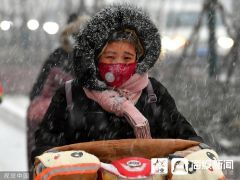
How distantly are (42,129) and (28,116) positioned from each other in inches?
79.1

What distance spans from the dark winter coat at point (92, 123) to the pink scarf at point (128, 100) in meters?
0.04

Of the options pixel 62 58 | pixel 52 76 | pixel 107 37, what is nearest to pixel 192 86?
pixel 62 58

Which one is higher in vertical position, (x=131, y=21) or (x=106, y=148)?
(x=131, y=21)

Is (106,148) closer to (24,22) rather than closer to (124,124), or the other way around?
(124,124)

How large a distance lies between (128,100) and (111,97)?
0.30 feet

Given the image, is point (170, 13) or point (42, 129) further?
point (170, 13)

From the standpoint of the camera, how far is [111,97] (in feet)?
9.31

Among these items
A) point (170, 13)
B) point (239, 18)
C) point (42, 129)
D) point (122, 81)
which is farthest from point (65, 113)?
point (170, 13)

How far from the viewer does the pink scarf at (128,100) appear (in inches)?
110

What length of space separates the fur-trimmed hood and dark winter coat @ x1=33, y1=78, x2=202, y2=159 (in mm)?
111

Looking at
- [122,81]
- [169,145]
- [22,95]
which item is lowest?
[22,95]

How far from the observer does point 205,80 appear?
9.08 m

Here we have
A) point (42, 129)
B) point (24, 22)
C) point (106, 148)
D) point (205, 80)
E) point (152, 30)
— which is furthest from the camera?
point (24, 22)

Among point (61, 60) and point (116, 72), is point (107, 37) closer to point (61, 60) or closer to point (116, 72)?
point (116, 72)
